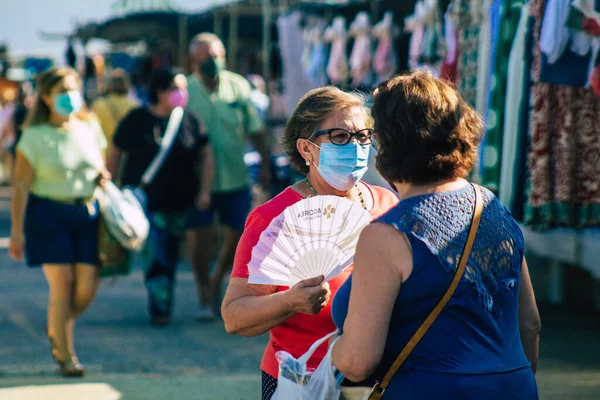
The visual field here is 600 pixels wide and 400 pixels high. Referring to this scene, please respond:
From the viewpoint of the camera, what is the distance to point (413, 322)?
2541 mm

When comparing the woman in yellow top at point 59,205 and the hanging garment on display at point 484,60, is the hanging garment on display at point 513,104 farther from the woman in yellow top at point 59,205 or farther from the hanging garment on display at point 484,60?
the woman in yellow top at point 59,205

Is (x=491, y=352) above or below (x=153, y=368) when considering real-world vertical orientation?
above

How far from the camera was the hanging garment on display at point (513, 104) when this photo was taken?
551 centimetres

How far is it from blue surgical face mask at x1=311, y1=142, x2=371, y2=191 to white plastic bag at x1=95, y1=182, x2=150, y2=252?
3165 mm

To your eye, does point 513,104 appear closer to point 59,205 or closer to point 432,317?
point 59,205

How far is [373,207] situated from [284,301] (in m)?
0.60

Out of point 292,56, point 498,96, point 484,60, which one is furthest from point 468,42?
point 292,56

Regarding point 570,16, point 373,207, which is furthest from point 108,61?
point 373,207

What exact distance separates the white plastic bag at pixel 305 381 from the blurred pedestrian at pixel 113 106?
7.10 m

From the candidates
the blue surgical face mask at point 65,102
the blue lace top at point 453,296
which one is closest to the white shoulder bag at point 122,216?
the blue surgical face mask at point 65,102

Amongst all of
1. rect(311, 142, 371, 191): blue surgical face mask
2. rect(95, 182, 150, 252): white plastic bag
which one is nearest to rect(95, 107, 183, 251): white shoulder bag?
rect(95, 182, 150, 252): white plastic bag

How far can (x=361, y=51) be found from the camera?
9.55 metres

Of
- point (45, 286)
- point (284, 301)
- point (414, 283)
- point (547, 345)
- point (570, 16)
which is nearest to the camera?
point (414, 283)

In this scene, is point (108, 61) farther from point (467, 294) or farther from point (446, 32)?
point (467, 294)
